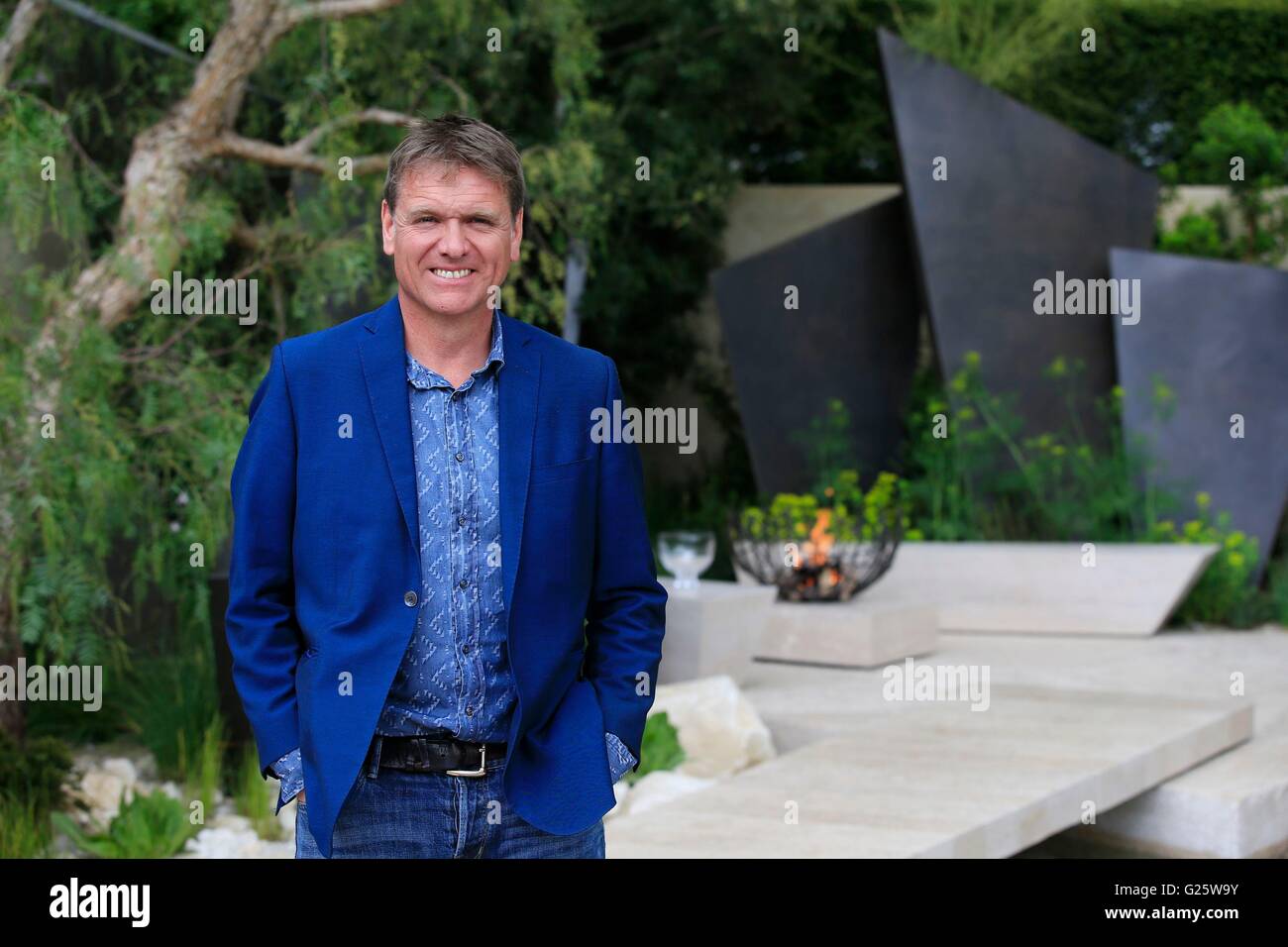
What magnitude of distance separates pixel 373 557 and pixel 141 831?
99.2 inches

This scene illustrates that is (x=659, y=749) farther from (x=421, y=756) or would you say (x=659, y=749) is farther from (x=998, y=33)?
(x=998, y=33)

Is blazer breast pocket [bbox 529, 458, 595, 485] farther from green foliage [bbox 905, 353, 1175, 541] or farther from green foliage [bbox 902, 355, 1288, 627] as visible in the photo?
green foliage [bbox 902, 355, 1288, 627]

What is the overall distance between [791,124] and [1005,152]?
10.5 ft

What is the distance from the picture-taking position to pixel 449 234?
59.6 inches

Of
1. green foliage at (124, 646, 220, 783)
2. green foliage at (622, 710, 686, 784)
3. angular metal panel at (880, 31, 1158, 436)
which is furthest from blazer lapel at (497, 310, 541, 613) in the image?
angular metal panel at (880, 31, 1158, 436)

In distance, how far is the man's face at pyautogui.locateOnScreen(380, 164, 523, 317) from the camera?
152 centimetres

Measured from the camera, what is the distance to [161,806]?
3.74 metres

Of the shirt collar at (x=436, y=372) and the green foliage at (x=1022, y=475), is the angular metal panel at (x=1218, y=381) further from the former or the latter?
the shirt collar at (x=436, y=372)

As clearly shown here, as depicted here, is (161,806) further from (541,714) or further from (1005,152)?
(1005,152)

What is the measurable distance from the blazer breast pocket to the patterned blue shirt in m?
0.04

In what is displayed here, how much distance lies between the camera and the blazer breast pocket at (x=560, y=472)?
1.56 metres

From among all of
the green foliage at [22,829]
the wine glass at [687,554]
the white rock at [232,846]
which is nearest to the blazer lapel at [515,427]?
the white rock at [232,846]

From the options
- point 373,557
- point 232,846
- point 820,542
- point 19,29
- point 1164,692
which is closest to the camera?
point 373,557

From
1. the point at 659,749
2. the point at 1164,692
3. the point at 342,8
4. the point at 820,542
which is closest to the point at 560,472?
the point at 659,749
